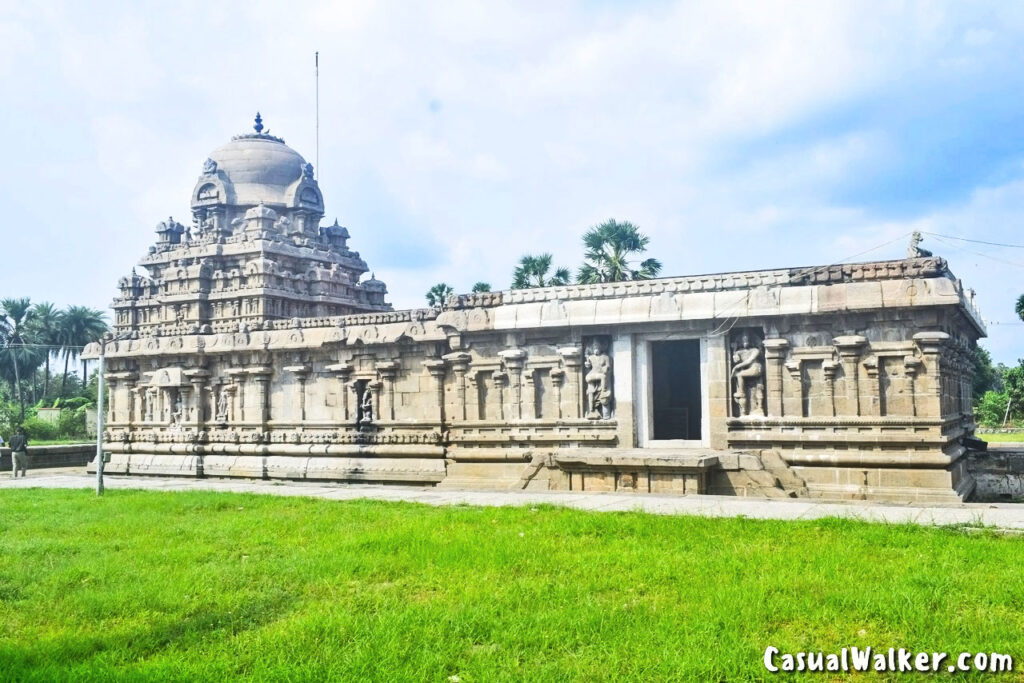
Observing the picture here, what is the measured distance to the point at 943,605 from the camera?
6.13 m

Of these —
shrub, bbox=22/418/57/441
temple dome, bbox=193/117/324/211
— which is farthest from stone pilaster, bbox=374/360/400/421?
shrub, bbox=22/418/57/441

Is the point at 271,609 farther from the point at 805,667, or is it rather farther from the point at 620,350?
the point at 620,350

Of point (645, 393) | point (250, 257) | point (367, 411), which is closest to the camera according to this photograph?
point (645, 393)

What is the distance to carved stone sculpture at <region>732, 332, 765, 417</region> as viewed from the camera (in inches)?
570

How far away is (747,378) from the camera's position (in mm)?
14586

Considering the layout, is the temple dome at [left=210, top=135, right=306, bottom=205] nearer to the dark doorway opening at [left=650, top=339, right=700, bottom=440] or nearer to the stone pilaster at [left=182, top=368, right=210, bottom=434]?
the stone pilaster at [left=182, top=368, right=210, bottom=434]

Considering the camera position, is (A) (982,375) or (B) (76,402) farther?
(B) (76,402)

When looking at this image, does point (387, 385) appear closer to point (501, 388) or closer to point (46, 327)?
point (501, 388)

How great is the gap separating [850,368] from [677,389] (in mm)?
6027

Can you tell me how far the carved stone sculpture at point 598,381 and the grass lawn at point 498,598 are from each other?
17.1ft

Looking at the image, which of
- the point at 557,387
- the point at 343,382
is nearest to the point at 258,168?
the point at 343,382

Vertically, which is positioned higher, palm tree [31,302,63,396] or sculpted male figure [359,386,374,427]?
palm tree [31,302,63,396]

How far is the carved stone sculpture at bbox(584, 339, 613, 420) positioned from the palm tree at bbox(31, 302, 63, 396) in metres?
61.5

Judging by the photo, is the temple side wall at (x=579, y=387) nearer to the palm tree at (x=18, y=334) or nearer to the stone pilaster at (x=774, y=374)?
the stone pilaster at (x=774, y=374)
